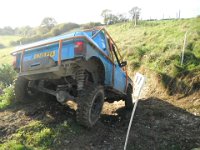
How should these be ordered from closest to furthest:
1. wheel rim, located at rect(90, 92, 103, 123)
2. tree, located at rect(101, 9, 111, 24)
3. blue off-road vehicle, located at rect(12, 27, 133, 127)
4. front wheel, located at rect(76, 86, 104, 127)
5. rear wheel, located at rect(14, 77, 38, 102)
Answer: blue off-road vehicle, located at rect(12, 27, 133, 127)
front wheel, located at rect(76, 86, 104, 127)
wheel rim, located at rect(90, 92, 103, 123)
rear wheel, located at rect(14, 77, 38, 102)
tree, located at rect(101, 9, 111, 24)

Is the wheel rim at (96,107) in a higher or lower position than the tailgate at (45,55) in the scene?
lower

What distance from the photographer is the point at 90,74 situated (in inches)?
304

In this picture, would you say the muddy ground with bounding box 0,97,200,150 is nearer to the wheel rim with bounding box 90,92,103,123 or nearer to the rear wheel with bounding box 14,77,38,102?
the rear wheel with bounding box 14,77,38,102

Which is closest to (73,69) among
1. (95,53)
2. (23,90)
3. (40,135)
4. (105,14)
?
(95,53)

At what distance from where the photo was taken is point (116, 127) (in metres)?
8.55

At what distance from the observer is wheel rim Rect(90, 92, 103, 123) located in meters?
7.42

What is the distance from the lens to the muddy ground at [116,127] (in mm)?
7117

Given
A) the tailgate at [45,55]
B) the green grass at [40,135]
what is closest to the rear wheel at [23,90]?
the tailgate at [45,55]

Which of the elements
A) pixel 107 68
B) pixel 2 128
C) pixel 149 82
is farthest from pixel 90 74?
pixel 149 82

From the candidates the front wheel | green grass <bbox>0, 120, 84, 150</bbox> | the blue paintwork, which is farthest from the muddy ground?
the blue paintwork

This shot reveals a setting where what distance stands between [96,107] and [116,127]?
1.17 metres

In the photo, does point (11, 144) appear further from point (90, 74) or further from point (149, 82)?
point (149, 82)

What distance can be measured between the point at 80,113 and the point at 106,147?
3.17ft

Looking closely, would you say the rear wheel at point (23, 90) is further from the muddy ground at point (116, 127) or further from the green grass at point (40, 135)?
the green grass at point (40, 135)
